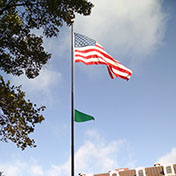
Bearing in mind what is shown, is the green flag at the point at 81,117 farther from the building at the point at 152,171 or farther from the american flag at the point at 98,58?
the building at the point at 152,171

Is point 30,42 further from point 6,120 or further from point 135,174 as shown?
point 135,174

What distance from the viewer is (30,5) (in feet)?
30.4

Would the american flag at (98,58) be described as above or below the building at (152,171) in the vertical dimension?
above

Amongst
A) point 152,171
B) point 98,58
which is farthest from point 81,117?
point 152,171

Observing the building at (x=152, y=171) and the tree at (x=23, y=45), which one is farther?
the building at (x=152, y=171)

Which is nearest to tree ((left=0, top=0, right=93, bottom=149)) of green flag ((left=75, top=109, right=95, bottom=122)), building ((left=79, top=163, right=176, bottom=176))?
green flag ((left=75, top=109, right=95, bottom=122))

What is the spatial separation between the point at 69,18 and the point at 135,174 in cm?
3105

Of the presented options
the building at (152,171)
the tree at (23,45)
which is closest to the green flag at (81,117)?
the tree at (23,45)

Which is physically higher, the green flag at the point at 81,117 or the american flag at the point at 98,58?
the american flag at the point at 98,58

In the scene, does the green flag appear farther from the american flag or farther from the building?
the building

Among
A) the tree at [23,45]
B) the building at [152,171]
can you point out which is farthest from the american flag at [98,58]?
the building at [152,171]

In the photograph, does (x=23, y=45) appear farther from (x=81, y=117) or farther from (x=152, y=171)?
(x=152, y=171)

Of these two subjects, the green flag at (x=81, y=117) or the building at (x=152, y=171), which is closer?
the green flag at (x=81, y=117)

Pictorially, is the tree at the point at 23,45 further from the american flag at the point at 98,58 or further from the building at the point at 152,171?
the building at the point at 152,171
